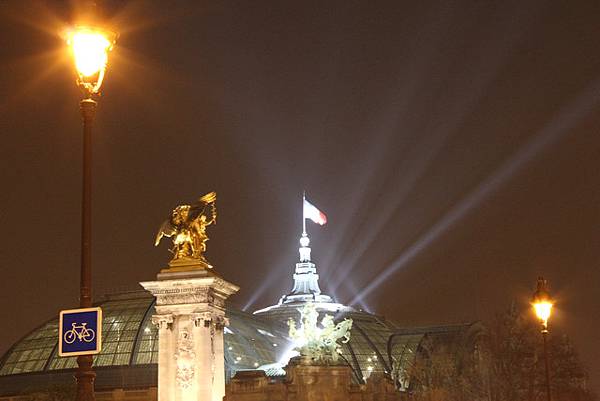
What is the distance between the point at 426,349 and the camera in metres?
116

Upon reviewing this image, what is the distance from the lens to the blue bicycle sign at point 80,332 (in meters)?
19.6

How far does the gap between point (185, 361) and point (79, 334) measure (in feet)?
94.2

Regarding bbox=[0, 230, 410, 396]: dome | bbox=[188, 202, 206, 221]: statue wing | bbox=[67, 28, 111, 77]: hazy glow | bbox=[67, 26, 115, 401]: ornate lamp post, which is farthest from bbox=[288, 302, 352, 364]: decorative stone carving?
bbox=[67, 28, 111, 77]: hazy glow

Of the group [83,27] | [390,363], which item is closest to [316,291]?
[390,363]

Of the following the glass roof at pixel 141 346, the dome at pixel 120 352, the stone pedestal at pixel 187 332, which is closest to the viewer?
the stone pedestal at pixel 187 332

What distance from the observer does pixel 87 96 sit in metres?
20.4

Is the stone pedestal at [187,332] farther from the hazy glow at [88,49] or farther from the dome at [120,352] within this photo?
the dome at [120,352]

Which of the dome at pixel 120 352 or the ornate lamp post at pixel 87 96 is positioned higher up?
the dome at pixel 120 352

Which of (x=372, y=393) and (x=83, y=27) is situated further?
(x=372, y=393)

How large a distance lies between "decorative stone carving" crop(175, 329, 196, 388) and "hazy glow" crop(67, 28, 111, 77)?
29.3m

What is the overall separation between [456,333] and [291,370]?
156 ft

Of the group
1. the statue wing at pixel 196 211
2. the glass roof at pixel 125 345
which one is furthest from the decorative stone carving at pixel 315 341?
the statue wing at pixel 196 211

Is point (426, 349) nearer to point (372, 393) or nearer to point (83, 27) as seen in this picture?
point (372, 393)

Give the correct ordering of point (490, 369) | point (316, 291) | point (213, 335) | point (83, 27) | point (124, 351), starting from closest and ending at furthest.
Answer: point (83, 27) → point (213, 335) → point (490, 369) → point (124, 351) → point (316, 291)
